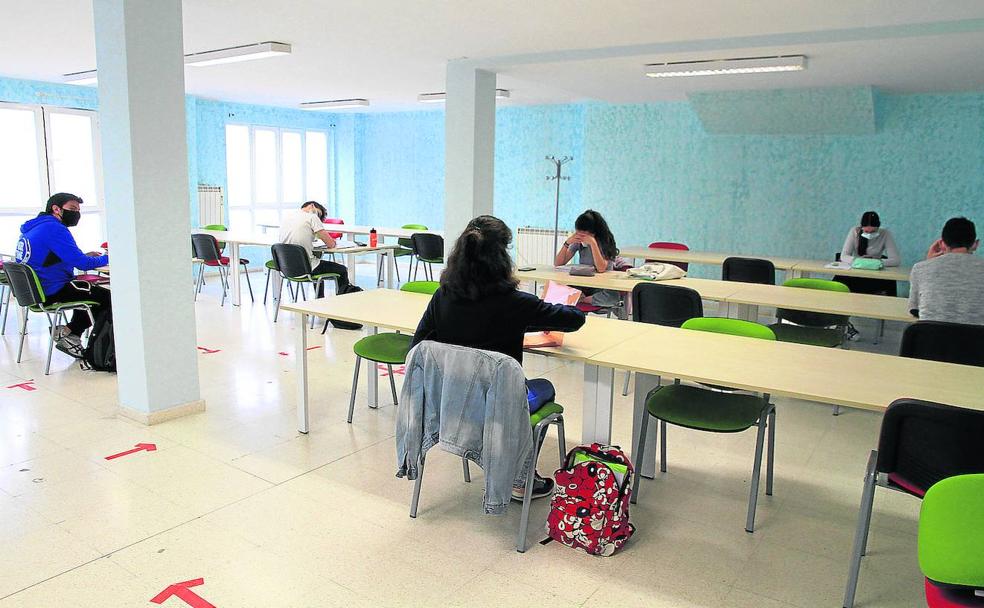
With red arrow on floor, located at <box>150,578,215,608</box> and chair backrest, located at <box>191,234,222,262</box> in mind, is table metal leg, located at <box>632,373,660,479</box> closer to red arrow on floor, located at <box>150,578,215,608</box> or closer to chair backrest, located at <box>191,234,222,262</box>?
red arrow on floor, located at <box>150,578,215,608</box>

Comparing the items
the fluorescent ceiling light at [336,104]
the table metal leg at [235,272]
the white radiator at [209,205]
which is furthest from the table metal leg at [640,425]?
the white radiator at [209,205]

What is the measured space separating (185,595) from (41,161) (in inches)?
319

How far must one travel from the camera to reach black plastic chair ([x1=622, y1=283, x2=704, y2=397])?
4281 mm

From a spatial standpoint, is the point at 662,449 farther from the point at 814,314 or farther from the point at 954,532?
the point at 814,314

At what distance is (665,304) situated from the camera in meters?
4.43

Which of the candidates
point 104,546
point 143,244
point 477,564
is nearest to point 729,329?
point 477,564

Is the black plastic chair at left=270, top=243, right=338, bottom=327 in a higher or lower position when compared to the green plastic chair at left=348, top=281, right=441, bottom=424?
higher

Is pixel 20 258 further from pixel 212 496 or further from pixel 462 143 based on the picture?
pixel 462 143

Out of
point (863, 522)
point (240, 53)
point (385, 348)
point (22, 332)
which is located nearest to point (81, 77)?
point (240, 53)

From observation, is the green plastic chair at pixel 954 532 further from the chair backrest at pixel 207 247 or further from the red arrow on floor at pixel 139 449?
the chair backrest at pixel 207 247

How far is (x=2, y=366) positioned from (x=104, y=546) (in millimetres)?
3296

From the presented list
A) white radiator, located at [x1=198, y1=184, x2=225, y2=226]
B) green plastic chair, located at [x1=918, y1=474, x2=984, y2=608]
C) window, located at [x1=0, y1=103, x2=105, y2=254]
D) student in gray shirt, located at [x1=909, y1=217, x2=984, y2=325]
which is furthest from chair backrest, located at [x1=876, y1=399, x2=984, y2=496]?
white radiator, located at [x1=198, y1=184, x2=225, y2=226]

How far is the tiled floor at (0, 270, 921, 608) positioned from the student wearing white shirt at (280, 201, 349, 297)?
2806mm

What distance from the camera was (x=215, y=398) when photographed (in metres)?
4.56
